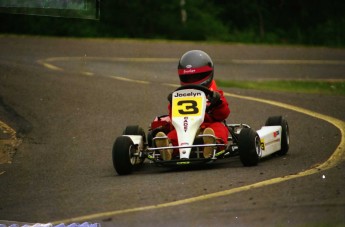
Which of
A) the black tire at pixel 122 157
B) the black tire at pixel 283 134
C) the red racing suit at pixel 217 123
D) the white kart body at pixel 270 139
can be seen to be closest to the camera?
the black tire at pixel 122 157

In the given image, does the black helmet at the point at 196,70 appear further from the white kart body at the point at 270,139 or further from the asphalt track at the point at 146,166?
the asphalt track at the point at 146,166

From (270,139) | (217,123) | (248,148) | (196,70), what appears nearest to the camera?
(248,148)

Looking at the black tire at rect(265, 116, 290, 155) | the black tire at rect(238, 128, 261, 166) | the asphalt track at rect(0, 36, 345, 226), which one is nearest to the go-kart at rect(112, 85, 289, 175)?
the black tire at rect(238, 128, 261, 166)

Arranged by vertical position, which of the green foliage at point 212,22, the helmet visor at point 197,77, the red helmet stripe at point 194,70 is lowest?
the helmet visor at point 197,77

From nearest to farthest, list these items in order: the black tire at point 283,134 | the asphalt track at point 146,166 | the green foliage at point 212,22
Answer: the asphalt track at point 146,166, the black tire at point 283,134, the green foliage at point 212,22

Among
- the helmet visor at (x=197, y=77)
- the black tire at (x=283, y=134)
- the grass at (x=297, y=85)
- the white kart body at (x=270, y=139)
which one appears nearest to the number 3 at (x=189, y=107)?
the helmet visor at (x=197, y=77)

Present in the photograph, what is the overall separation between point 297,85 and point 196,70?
10679mm

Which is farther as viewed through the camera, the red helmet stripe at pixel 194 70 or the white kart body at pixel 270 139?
the red helmet stripe at pixel 194 70

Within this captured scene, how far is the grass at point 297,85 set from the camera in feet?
67.6

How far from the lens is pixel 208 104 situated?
1117 centimetres

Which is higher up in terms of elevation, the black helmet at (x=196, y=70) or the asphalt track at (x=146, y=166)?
the black helmet at (x=196, y=70)

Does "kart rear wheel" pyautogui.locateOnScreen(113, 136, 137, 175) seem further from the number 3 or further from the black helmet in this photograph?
the black helmet

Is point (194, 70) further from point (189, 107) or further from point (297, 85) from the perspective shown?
point (297, 85)

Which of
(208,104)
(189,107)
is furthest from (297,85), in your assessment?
(189,107)
